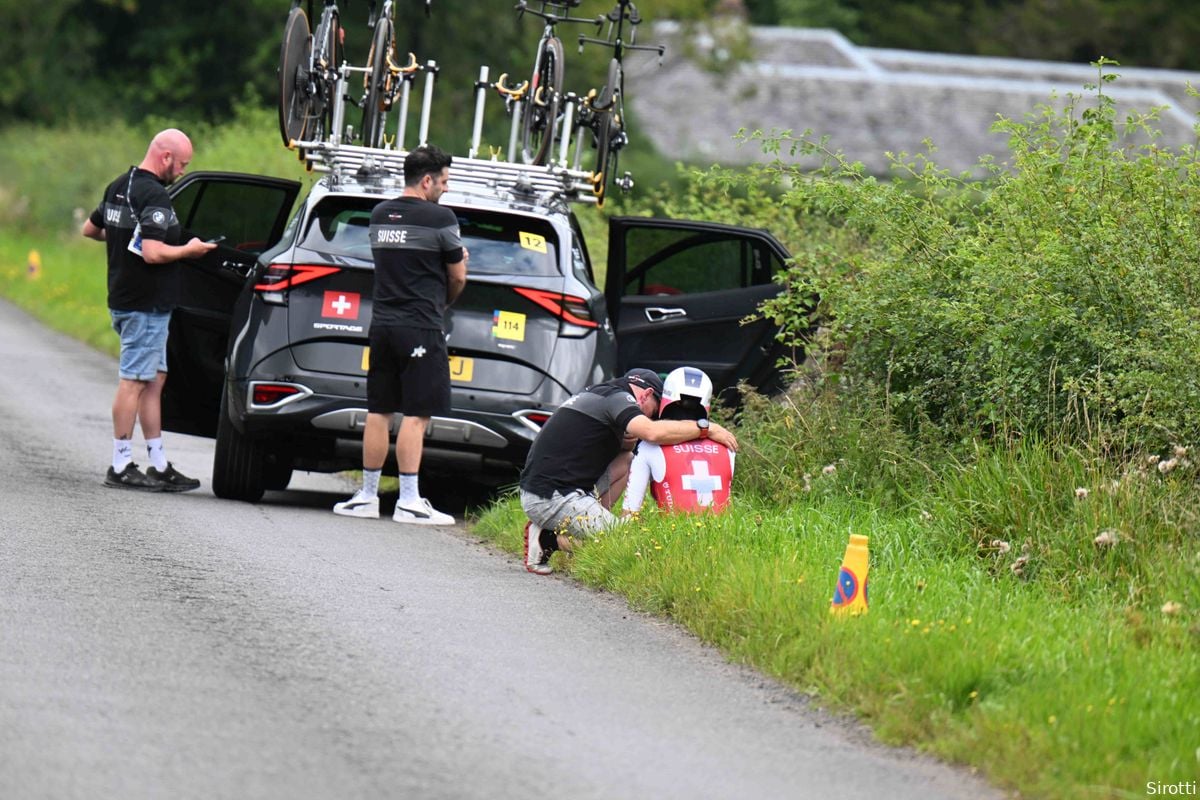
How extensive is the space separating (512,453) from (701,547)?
7.68 feet

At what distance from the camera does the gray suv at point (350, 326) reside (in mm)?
10914

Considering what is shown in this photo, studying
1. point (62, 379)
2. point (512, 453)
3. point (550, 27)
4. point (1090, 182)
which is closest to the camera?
point (1090, 182)

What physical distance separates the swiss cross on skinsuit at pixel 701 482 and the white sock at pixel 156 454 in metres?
3.70

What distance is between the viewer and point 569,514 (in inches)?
380

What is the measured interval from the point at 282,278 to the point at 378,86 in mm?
3713

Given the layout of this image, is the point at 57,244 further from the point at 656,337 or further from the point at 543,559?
the point at 543,559

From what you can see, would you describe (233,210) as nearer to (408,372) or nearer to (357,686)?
(408,372)

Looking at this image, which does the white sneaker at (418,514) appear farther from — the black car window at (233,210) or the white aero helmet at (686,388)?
the black car window at (233,210)

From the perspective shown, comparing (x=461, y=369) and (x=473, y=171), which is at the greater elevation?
(x=473, y=171)

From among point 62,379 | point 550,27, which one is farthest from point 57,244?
point 550,27

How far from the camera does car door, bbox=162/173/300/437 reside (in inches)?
470

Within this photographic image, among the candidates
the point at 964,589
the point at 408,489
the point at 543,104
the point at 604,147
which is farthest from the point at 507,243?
the point at 964,589

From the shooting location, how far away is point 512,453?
36.0 ft

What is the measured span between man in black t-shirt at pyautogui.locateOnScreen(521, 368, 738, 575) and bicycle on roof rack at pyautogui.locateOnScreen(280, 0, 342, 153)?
12.9ft
